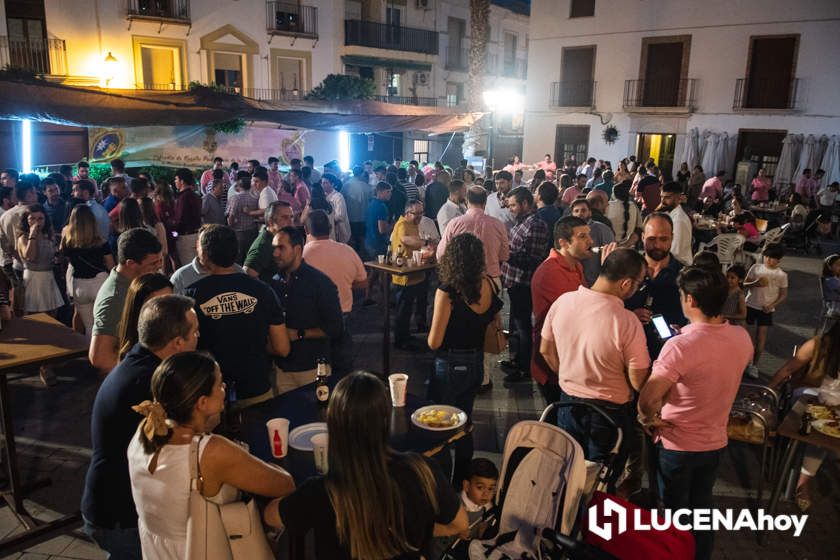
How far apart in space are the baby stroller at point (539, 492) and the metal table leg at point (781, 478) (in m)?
1.36

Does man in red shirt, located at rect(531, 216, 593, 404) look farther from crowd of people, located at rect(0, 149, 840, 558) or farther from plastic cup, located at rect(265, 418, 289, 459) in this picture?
plastic cup, located at rect(265, 418, 289, 459)

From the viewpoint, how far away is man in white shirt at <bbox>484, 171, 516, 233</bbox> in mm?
7633

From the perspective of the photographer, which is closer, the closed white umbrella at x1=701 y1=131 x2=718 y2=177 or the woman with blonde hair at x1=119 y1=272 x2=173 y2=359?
the woman with blonde hair at x1=119 y1=272 x2=173 y2=359

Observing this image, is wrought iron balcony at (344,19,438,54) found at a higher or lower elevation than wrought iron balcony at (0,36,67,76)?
higher

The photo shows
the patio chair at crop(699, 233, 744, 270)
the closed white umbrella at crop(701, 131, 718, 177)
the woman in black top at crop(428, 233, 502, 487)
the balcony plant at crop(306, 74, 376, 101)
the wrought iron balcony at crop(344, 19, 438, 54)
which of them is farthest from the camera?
the wrought iron balcony at crop(344, 19, 438, 54)

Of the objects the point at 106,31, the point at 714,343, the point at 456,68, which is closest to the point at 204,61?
the point at 106,31

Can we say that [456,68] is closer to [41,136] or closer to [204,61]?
[204,61]

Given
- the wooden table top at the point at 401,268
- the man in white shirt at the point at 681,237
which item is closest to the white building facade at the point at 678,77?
the man in white shirt at the point at 681,237

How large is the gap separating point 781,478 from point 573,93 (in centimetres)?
2071

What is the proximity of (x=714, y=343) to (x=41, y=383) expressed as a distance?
227 inches

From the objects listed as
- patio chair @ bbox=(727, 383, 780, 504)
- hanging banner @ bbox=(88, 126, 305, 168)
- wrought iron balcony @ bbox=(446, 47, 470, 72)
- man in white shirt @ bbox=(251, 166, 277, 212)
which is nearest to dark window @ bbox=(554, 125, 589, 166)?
wrought iron balcony @ bbox=(446, 47, 470, 72)

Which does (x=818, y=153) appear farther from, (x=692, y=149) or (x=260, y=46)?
(x=260, y=46)

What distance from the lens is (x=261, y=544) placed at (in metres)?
2.27

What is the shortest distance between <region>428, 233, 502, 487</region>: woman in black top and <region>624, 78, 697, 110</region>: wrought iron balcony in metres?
18.9
